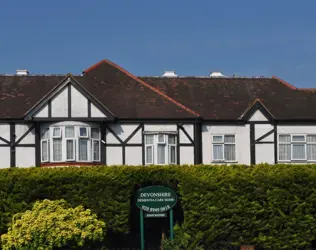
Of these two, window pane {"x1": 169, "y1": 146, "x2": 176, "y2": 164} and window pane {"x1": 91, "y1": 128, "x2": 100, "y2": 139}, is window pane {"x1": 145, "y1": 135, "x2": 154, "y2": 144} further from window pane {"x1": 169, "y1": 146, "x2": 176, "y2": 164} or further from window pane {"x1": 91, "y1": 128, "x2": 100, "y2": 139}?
window pane {"x1": 91, "y1": 128, "x2": 100, "y2": 139}

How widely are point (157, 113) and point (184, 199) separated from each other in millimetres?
6092

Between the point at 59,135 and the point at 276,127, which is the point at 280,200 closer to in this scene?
the point at 276,127

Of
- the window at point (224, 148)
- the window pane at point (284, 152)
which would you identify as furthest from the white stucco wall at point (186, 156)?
the window pane at point (284, 152)

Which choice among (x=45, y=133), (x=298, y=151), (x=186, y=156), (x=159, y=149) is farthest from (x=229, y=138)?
(x=45, y=133)

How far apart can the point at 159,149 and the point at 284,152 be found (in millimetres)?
7079

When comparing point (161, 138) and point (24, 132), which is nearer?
point (24, 132)

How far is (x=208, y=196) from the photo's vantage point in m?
35.2

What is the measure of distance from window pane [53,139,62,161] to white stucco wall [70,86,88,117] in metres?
1.57

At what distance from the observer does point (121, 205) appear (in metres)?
34.9

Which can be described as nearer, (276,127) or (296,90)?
(276,127)

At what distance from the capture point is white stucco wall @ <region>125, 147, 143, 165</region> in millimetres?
38938

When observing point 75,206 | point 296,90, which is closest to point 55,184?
point 75,206

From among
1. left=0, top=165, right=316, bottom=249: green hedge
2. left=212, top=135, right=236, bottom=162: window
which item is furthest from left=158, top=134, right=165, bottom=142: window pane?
left=0, top=165, right=316, bottom=249: green hedge

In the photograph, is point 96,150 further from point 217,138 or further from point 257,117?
point 257,117
